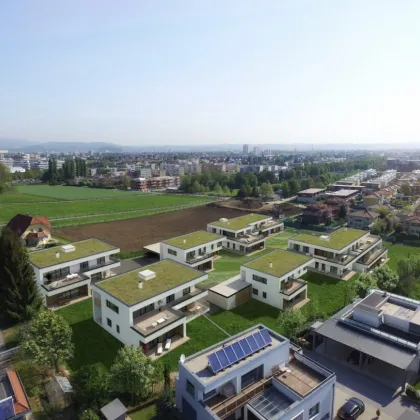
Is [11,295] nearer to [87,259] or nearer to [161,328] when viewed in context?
[87,259]

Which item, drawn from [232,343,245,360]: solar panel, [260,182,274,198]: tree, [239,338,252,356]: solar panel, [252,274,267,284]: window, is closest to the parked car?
[239,338,252,356]: solar panel

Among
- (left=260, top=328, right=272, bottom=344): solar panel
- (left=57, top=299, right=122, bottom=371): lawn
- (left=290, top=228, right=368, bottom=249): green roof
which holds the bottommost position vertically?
(left=57, top=299, right=122, bottom=371): lawn

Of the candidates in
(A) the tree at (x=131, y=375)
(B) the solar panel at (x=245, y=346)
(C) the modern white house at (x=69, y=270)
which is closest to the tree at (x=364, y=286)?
Result: (B) the solar panel at (x=245, y=346)

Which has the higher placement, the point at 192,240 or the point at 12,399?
the point at 192,240

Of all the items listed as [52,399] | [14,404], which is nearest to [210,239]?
[52,399]

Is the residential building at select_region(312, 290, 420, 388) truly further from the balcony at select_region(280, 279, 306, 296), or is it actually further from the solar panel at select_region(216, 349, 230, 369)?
the solar panel at select_region(216, 349, 230, 369)

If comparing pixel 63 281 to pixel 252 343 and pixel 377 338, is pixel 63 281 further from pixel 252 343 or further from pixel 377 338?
pixel 377 338

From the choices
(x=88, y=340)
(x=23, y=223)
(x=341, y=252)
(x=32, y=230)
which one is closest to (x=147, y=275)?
(x=88, y=340)
